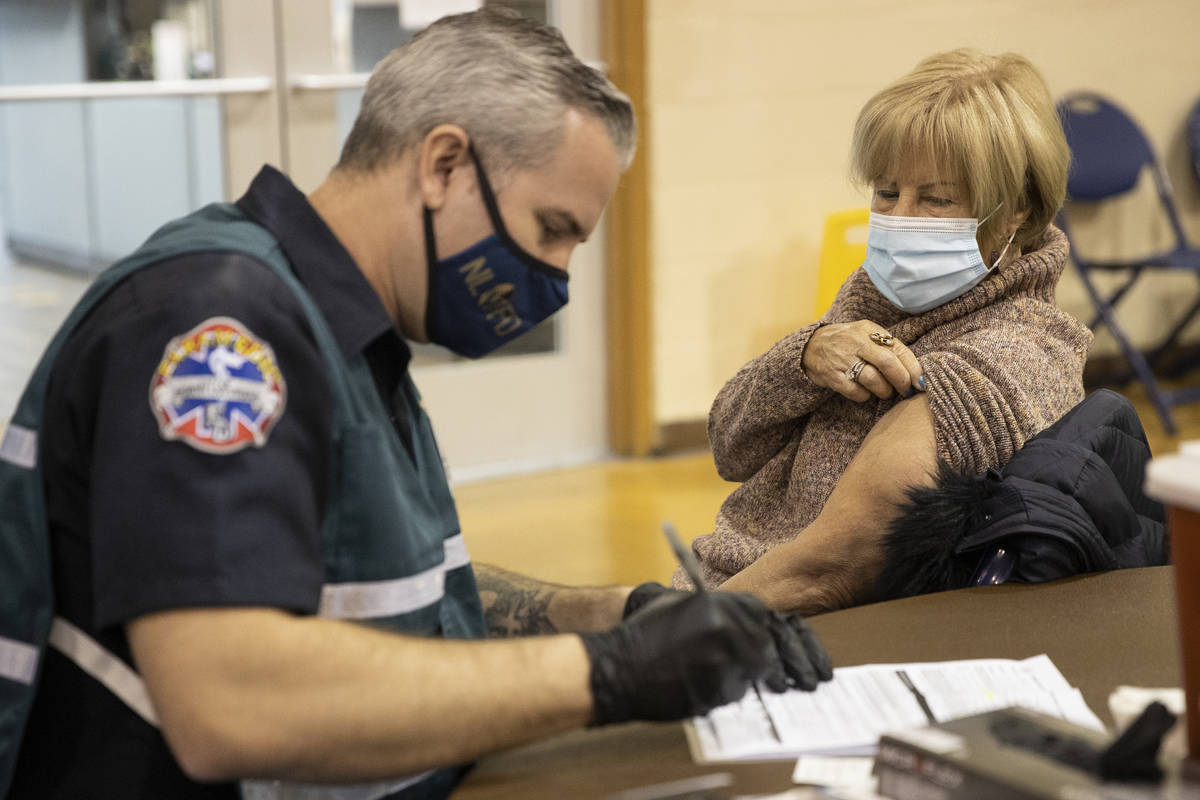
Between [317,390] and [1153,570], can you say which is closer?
[317,390]

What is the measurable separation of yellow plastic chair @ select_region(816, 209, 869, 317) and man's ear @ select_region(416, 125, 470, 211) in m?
2.57

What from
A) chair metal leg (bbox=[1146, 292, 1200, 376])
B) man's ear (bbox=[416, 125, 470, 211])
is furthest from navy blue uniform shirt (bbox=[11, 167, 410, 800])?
chair metal leg (bbox=[1146, 292, 1200, 376])

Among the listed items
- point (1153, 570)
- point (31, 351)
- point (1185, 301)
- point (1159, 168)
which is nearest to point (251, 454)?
point (1153, 570)

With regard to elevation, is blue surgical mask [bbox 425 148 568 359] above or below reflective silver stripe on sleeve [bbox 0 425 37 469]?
above

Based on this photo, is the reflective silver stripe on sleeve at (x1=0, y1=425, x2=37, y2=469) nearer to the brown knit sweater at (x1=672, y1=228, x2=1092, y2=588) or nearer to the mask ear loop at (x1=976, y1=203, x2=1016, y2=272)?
the brown knit sweater at (x1=672, y1=228, x2=1092, y2=588)

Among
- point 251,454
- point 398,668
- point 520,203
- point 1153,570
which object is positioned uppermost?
point 520,203

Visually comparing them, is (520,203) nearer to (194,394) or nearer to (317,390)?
(317,390)

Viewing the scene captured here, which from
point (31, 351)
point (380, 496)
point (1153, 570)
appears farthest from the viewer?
point (31, 351)

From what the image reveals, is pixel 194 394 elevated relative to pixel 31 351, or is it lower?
elevated

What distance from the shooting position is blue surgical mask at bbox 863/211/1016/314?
5.86ft

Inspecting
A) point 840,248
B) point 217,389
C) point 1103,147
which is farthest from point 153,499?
point 1103,147

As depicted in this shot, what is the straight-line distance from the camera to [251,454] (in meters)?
1.02

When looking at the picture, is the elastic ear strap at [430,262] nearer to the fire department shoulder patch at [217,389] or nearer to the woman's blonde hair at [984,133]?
the fire department shoulder patch at [217,389]

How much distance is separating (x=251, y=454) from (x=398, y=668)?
0.65 ft
